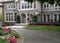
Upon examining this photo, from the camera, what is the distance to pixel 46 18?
204 feet

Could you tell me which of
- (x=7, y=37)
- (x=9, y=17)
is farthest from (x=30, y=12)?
(x=7, y=37)

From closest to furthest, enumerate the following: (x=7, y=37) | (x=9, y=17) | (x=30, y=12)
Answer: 1. (x=7, y=37)
2. (x=30, y=12)
3. (x=9, y=17)

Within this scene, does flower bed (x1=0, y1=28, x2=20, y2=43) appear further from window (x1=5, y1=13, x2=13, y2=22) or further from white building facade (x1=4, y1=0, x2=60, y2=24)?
window (x1=5, y1=13, x2=13, y2=22)

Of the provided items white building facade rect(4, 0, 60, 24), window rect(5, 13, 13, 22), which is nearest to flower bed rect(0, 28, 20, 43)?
white building facade rect(4, 0, 60, 24)

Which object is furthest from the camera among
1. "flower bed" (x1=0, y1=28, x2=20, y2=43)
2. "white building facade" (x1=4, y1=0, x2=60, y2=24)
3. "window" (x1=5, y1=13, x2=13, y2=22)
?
"window" (x1=5, y1=13, x2=13, y2=22)

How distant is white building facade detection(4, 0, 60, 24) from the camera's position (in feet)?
202

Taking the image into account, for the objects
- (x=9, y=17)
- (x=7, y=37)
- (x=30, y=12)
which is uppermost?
(x=30, y=12)

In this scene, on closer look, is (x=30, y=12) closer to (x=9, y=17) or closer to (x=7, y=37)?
(x=9, y=17)

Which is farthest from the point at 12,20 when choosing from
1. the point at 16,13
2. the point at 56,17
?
the point at 56,17

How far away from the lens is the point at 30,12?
62.7 meters

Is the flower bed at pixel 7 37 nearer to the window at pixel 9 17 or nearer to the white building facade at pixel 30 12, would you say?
the white building facade at pixel 30 12

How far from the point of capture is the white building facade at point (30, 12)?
6159 cm

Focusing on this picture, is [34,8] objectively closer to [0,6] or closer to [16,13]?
[16,13]

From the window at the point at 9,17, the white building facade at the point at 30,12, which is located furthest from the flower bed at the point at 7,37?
the window at the point at 9,17
